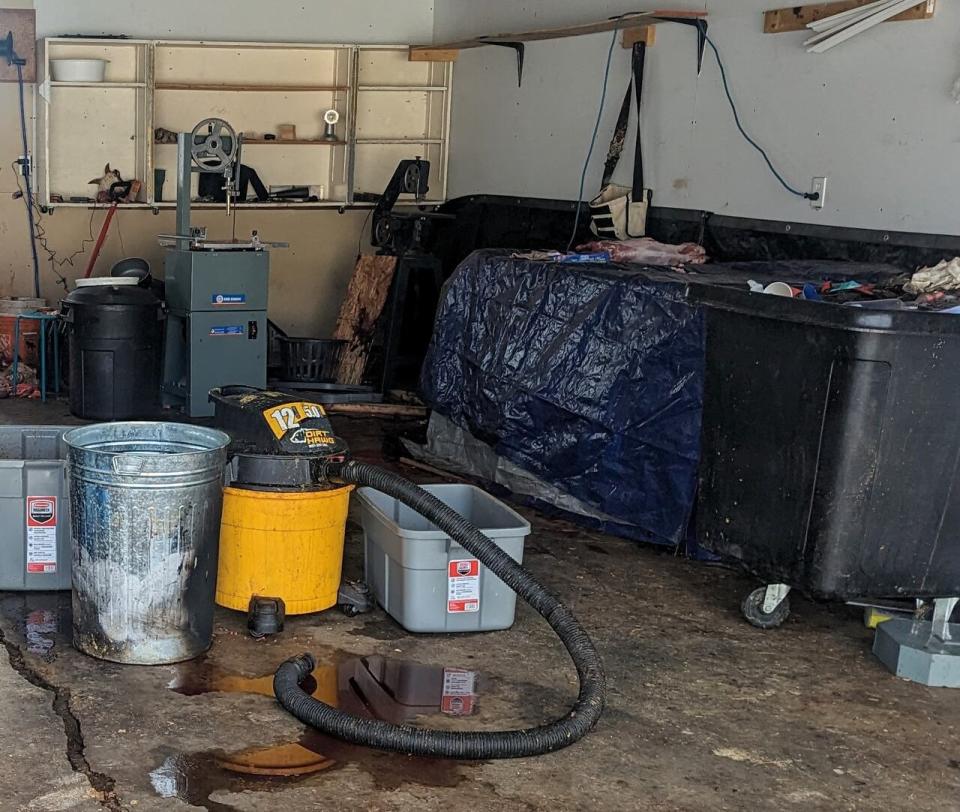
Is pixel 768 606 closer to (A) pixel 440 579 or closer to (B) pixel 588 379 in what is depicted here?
(A) pixel 440 579

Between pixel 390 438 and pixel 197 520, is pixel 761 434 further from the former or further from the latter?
pixel 390 438

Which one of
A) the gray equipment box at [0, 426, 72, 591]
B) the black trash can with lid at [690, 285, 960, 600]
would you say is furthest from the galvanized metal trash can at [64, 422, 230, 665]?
the black trash can with lid at [690, 285, 960, 600]

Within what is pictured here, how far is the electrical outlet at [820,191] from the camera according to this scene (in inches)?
186

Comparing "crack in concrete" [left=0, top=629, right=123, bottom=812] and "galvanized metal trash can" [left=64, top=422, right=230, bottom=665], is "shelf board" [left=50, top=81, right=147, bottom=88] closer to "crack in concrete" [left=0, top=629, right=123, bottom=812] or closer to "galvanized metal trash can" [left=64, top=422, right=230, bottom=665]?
"galvanized metal trash can" [left=64, top=422, right=230, bottom=665]

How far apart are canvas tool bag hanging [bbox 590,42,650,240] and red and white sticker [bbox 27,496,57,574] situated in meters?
3.06

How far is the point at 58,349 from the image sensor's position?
21.4ft

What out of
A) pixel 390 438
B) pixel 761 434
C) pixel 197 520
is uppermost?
pixel 761 434

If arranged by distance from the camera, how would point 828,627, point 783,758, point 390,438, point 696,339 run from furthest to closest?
point 390,438, point 696,339, point 828,627, point 783,758

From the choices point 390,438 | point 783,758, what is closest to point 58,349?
point 390,438

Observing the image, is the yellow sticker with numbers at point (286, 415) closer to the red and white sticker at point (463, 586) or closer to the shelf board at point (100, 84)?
the red and white sticker at point (463, 586)

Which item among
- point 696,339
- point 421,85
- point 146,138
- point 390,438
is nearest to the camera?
point 696,339

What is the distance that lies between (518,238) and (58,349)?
251cm

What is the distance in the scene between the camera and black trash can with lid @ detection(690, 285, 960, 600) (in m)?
3.04

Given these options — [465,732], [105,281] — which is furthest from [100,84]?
[465,732]
